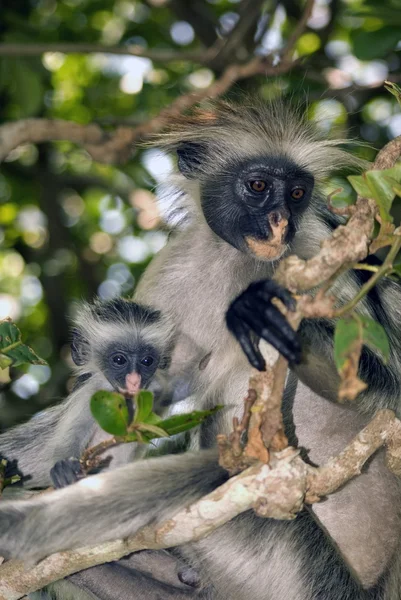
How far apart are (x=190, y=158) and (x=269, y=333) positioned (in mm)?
1567

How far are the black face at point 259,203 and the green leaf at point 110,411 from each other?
1.01 meters

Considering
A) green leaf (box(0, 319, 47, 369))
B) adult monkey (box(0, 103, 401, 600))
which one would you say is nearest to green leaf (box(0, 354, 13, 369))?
green leaf (box(0, 319, 47, 369))

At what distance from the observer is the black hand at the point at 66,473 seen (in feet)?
10.5

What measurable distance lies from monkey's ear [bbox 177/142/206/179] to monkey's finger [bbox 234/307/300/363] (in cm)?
121

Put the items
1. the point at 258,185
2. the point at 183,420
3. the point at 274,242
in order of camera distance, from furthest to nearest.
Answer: the point at 258,185 < the point at 274,242 < the point at 183,420

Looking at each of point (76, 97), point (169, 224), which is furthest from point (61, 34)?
point (169, 224)

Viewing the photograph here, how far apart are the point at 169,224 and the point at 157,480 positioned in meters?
1.54

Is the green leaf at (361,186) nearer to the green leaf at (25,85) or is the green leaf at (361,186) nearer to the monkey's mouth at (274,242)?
the monkey's mouth at (274,242)

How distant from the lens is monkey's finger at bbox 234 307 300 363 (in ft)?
8.85

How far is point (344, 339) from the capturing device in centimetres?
224

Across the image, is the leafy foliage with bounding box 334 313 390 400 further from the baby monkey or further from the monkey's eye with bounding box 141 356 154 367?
the monkey's eye with bounding box 141 356 154 367

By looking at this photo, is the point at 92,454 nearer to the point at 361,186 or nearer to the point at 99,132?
the point at 361,186

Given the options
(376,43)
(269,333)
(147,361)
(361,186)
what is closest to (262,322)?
(269,333)

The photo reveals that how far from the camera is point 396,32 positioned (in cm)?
441
